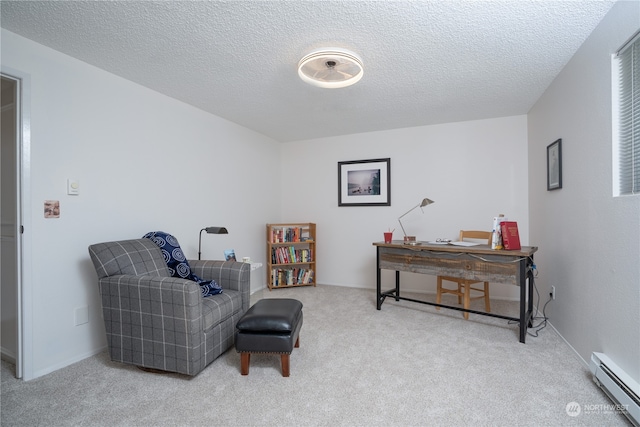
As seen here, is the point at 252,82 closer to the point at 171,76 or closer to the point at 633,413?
the point at 171,76

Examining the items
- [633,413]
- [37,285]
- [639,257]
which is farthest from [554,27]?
[37,285]

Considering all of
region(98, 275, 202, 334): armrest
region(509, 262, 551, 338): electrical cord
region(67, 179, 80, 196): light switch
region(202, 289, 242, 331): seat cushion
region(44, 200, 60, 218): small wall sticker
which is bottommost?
region(509, 262, 551, 338): electrical cord

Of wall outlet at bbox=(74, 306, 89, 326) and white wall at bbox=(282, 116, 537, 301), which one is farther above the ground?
white wall at bbox=(282, 116, 537, 301)

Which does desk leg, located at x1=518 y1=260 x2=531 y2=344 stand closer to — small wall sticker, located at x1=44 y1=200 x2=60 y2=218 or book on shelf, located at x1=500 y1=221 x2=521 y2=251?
book on shelf, located at x1=500 y1=221 x2=521 y2=251

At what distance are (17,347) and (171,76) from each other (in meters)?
2.27

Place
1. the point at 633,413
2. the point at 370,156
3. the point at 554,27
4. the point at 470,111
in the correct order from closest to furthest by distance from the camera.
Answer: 1. the point at 633,413
2. the point at 554,27
3. the point at 470,111
4. the point at 370,156

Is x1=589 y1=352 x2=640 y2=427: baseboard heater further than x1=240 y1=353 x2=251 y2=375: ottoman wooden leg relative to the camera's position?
No

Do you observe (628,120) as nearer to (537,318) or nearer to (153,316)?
(537,318)

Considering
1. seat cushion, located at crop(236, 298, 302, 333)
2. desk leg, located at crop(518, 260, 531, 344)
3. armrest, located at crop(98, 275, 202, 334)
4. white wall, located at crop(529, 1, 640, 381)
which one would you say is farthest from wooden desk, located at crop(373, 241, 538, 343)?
armrest, located at crop(98, 275, 202, 334)

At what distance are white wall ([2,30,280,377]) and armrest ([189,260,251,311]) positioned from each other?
0.70 meters

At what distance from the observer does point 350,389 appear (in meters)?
1.83

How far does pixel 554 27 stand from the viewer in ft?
6.17

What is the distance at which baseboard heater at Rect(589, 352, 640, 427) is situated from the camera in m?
1.46

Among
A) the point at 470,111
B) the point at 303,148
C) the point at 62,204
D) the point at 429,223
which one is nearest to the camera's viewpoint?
the point at 62,204
